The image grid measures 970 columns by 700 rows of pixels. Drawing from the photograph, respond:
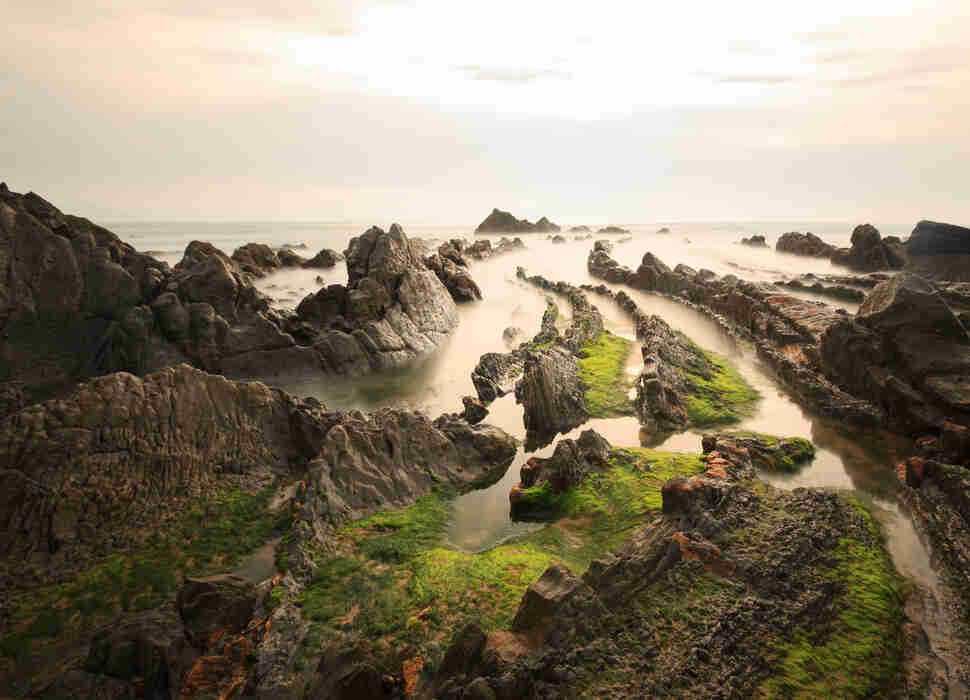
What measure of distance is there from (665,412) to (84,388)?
16775mm

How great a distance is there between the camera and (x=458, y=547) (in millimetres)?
11406

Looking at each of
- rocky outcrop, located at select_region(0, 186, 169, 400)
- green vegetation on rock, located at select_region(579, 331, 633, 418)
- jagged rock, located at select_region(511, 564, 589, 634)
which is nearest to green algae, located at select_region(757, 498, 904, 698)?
jagged rock, located at select_region(511, 564, 589, 634)

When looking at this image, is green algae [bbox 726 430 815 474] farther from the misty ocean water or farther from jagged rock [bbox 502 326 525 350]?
jagged rock [bbox 502 326 525 350]

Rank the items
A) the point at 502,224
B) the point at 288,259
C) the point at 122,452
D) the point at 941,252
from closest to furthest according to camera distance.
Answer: the point at 122,452 < the point at 941,252 < the point at 288,259 < the point at 502,224

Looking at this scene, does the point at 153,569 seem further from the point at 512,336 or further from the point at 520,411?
the point at 512,336

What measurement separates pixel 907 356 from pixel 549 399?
1191cm

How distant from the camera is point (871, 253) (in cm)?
5859

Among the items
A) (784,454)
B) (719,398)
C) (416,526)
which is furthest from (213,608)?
(719,398)

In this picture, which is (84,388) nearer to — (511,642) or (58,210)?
(511,642)

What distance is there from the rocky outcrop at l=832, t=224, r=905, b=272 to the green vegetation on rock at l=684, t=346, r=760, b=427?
46.9m

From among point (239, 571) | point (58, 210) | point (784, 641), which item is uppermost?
point (58, 210)

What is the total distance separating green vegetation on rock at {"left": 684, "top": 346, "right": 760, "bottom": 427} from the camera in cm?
1909

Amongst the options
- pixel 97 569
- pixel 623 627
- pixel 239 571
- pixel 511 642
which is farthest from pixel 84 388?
pixel 623 627

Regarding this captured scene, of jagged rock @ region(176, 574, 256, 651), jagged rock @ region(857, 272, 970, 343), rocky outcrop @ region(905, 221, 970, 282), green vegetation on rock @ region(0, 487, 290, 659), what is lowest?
green vegetation on rock @ region(0, 487, 290, 659)
